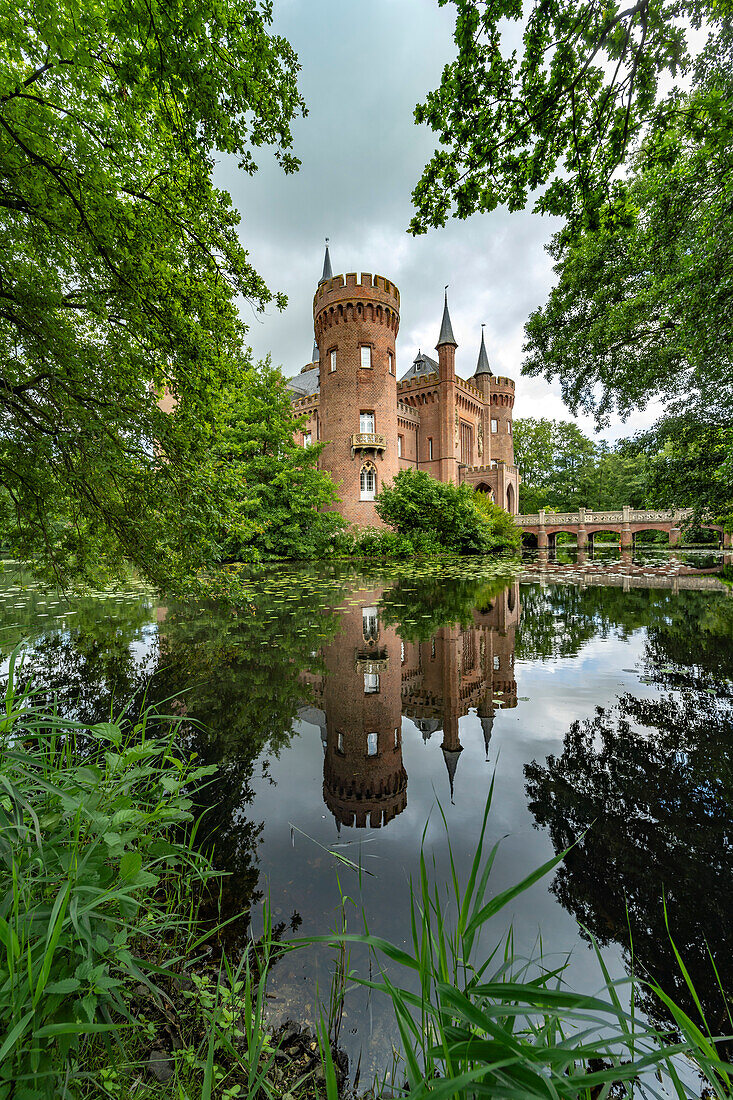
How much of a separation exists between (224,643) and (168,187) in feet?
16.6

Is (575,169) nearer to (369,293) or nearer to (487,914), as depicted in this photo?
(487,914)

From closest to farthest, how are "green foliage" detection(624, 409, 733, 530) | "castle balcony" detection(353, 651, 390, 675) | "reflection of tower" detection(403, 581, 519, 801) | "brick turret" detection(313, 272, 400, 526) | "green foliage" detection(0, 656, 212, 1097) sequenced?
"green foliage" detection(0, 656, 212, 1097), "reflection of tower" detection(403, 581, 519, 801), "castle balcony" detection(353, 651, 390, 675), "green foliage" detection(624, 409, 733, 530), "brick turret" detection(313, 272, 400, 526)

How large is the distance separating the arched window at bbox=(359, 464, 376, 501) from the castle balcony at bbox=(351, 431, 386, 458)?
1100mm

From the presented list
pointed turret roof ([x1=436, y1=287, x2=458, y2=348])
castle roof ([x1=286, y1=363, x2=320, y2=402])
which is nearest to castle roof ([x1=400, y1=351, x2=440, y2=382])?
pointed turret roof ([x1=436, y1=287, x2=458, y2=348])

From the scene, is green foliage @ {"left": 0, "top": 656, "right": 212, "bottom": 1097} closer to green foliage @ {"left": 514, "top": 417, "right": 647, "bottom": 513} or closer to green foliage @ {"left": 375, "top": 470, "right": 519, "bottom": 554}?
green foliage @ {"left": 375, "top": 470, "right": 519, "bottom": 554}

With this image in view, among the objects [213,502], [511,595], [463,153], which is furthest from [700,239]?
[213,502]

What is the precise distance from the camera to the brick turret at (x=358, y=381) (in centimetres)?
2461

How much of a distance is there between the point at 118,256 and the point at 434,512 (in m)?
19.4

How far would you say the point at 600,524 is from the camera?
3541 centimetres

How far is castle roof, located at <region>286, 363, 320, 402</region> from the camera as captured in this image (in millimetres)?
35781

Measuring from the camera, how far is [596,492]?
43.1m

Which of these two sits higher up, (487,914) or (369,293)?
(369,293)

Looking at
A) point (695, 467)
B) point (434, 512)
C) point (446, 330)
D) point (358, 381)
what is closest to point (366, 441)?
point (358, 381)

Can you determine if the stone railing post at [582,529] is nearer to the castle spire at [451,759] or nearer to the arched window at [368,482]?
the arched window at [368,482]
